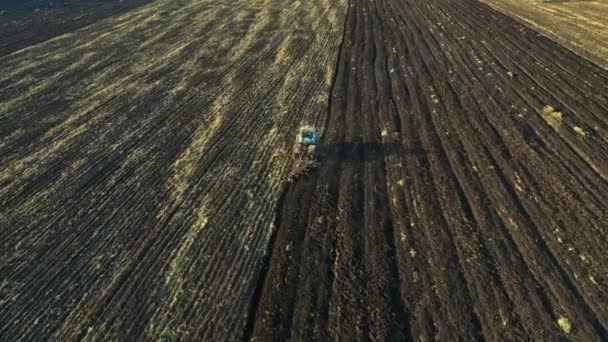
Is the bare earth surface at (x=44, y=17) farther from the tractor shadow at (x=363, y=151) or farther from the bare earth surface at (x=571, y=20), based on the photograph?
the bare earth surface at (x=571, y=20)

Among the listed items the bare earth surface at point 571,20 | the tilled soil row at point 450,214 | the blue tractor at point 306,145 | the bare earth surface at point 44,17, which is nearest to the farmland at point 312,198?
the tilled soil row at point 450,214

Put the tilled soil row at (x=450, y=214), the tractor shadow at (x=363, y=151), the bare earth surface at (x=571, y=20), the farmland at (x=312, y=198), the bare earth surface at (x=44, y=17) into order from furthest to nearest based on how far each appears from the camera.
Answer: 1. the bare earth surface at (x=44, y=17)
2. the bare earth surface at (x=571, y=20)
3. the tractor shadow at (x=363, y=151)
4. the farmland at (x=312, y=198)
5. the tilled soil row at (x=450, y=214)

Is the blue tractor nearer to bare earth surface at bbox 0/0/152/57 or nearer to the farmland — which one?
the farmland

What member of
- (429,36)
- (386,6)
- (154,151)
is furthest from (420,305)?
(386,6)

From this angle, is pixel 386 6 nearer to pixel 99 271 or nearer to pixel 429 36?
pixel 429 36

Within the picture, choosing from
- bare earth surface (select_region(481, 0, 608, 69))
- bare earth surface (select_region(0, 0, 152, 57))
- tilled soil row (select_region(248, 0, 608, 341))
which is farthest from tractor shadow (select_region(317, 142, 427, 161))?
bare earth surface (select_region(0, 0, 152, 57))
